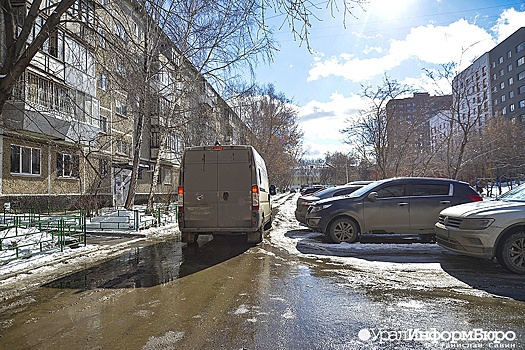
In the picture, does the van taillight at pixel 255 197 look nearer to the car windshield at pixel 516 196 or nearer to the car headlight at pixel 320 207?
the car headlight at pixel 320 207

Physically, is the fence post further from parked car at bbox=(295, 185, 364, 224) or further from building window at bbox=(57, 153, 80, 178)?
building window at bbox=(57, 153, 80, 178)

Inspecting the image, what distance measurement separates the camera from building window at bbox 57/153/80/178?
2123 centimetres

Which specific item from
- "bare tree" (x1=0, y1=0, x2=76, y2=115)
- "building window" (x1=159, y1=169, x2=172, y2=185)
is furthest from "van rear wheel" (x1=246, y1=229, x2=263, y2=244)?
"building window" (x1=159, y1=169, x2=172, y2=185)

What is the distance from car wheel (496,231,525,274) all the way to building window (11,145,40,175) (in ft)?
66.9

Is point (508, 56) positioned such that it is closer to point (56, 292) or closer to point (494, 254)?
point (494, 254)

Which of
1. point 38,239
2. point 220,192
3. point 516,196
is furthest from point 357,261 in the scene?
point 38,239

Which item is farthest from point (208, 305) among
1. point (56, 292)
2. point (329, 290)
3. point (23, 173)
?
point (23, 173)

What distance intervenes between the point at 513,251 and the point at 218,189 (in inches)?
244

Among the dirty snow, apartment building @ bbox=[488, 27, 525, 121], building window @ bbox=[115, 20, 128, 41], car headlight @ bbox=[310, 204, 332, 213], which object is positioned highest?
apartment building @ bbox=[488, 27, 525, 121]

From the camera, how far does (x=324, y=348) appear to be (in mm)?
3420

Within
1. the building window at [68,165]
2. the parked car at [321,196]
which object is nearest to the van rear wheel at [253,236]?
the parked car at [321,196]

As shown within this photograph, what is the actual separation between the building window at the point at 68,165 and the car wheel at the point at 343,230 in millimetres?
17925

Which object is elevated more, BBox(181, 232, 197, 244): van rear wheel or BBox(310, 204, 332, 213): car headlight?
BBox(310, 204, 332, 213): car headlight

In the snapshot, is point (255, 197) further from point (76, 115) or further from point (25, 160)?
point (25, 160)
